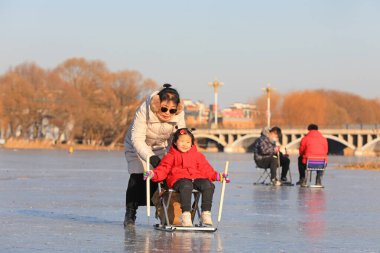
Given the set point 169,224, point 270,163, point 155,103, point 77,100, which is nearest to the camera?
point 169,224

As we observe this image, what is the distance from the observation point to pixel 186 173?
10.9 meters

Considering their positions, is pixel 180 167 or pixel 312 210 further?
pixel 312 210

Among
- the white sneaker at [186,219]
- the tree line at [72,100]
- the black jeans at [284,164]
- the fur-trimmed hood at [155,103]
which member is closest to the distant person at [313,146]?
the black jeans at [284,164]

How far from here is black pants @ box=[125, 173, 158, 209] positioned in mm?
11555

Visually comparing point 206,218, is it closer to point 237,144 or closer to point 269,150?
point 269,150

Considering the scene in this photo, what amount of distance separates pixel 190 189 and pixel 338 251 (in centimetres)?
201

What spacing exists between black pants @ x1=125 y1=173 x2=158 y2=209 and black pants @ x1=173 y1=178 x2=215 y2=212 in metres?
0.85

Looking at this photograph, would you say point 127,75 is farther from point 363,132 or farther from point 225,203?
point 225,203

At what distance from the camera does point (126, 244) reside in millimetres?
9398

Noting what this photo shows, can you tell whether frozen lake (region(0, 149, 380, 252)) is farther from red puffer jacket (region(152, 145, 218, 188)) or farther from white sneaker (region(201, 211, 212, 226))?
red puffer jacket (region(152, 145, 218, 188))

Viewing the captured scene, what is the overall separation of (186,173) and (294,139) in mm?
115158

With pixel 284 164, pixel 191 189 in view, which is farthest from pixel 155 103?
A: pixel 284 164

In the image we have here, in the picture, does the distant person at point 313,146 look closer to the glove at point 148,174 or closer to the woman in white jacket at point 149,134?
the woman in white jacket at point 149,134

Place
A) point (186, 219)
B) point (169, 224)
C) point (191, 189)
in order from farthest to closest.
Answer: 1. point (169, 224)
2. point (191, 189)
3. point (186, 219)
